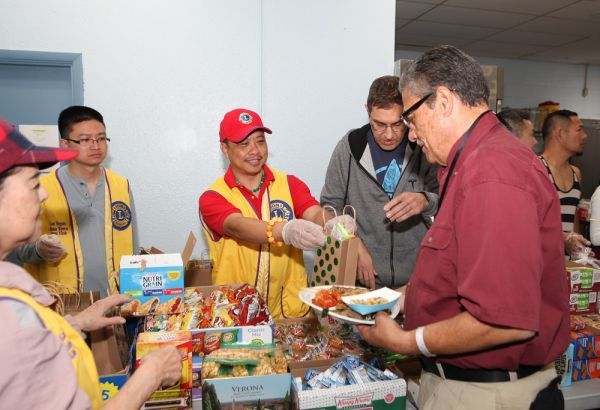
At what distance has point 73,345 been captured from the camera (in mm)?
1021

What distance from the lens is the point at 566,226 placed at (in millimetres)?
3182

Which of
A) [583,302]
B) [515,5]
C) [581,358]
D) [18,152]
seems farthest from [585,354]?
[515,5]

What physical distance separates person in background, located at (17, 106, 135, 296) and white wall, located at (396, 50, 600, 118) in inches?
250

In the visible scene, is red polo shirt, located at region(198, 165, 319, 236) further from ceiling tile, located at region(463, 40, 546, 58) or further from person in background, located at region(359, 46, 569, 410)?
ceiling tile, located at region(463, 40, 546, 58)

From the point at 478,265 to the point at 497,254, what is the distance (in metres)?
0.05

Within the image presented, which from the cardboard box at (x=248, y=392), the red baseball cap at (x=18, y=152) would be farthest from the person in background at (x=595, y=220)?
the red baseball cap at (x=18, y=152)

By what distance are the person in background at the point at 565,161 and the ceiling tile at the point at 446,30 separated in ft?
10.4

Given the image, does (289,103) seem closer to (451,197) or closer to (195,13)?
(195,13)

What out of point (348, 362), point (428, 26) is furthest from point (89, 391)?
point (428, 26)

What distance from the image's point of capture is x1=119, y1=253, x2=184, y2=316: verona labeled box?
1753 mm

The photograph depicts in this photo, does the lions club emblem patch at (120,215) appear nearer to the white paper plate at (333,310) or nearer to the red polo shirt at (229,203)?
the red polo shirt at (229,203)

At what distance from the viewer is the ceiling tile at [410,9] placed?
521 cm

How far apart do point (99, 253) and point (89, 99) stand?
3.75ft

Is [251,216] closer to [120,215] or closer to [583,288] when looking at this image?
[120,215]
